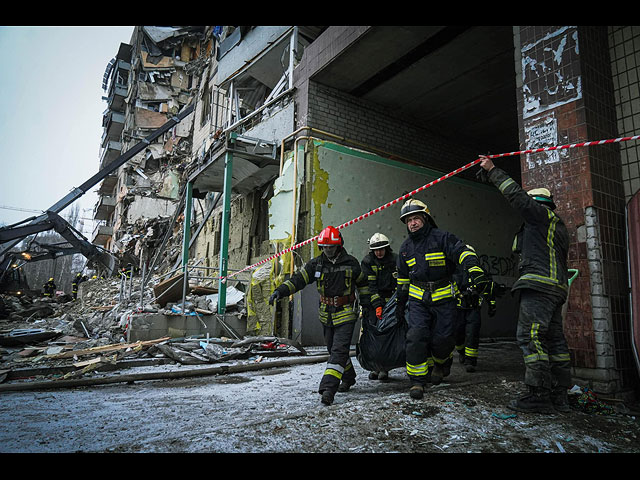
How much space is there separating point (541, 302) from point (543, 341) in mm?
316

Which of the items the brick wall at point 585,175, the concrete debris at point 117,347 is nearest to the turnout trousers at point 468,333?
the brick wall at point 585,175

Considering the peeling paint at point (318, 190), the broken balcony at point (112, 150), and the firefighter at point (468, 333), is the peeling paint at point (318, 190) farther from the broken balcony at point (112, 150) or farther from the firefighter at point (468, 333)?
the broken balcony at point (112, 150)

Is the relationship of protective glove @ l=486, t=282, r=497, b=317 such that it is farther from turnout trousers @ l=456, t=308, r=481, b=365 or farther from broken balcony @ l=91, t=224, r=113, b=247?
broken balcony @ l=91, t=224, r=113, b=247

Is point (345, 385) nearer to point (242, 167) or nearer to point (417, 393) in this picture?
point (417, 393)

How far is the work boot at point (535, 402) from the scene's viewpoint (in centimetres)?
313

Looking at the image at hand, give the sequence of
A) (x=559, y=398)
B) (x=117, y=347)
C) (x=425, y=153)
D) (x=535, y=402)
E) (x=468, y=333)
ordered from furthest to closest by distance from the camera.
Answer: (x=425, y=153) < (x=117, y=347) < (x=468, y=333) < (x=559, y=398) < (x=535, y=402)

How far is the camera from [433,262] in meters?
3.97

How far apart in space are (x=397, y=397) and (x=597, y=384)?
5.97 feet

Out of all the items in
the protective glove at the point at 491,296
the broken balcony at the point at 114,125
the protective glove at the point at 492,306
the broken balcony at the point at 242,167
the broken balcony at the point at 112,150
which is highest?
the broken balcony at the point at 114,125

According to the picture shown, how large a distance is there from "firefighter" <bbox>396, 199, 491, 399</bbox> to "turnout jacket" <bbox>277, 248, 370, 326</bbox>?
526 millimetres

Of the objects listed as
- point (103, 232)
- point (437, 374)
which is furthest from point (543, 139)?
point (103, 232)

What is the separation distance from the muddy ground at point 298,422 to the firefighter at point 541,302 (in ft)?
0.63
